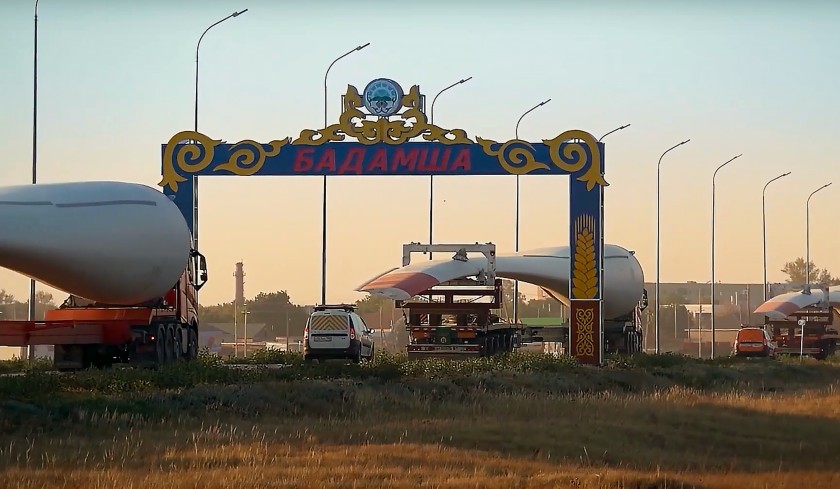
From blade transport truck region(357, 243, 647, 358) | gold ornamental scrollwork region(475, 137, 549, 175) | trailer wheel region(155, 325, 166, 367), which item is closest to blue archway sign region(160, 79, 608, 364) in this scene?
gold ornamental scrollwork region(475, 137, 549, 175)

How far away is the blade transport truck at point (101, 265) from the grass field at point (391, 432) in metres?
2.22

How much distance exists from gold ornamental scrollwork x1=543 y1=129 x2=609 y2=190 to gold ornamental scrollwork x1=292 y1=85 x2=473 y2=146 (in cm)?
257

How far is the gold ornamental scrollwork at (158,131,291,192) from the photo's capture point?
42.9m

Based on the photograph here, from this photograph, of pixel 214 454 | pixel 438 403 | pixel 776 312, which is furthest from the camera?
pixel 776 312

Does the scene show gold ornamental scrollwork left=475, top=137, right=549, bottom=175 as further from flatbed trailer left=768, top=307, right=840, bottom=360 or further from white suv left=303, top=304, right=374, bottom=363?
flatbed trailer left=768, top=307, right=840, bottom=360

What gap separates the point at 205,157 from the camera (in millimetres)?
43000

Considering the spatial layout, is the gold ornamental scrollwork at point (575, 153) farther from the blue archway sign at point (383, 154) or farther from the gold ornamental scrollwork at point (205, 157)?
the gold ornamental scrollwork at point (205, 157)

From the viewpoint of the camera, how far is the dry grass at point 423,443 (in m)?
16.6

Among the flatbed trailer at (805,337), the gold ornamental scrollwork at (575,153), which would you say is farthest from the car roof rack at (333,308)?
the flatbed trailer at (805,337)

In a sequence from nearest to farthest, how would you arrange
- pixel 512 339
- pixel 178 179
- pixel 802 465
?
pixel 802 465 → pixel 178 179 → pixel 512 339

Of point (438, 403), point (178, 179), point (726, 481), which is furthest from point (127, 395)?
point (178, 179)

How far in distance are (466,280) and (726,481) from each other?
1156 inches

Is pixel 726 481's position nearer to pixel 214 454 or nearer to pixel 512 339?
pixel 214 454

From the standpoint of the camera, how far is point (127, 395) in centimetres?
2492
